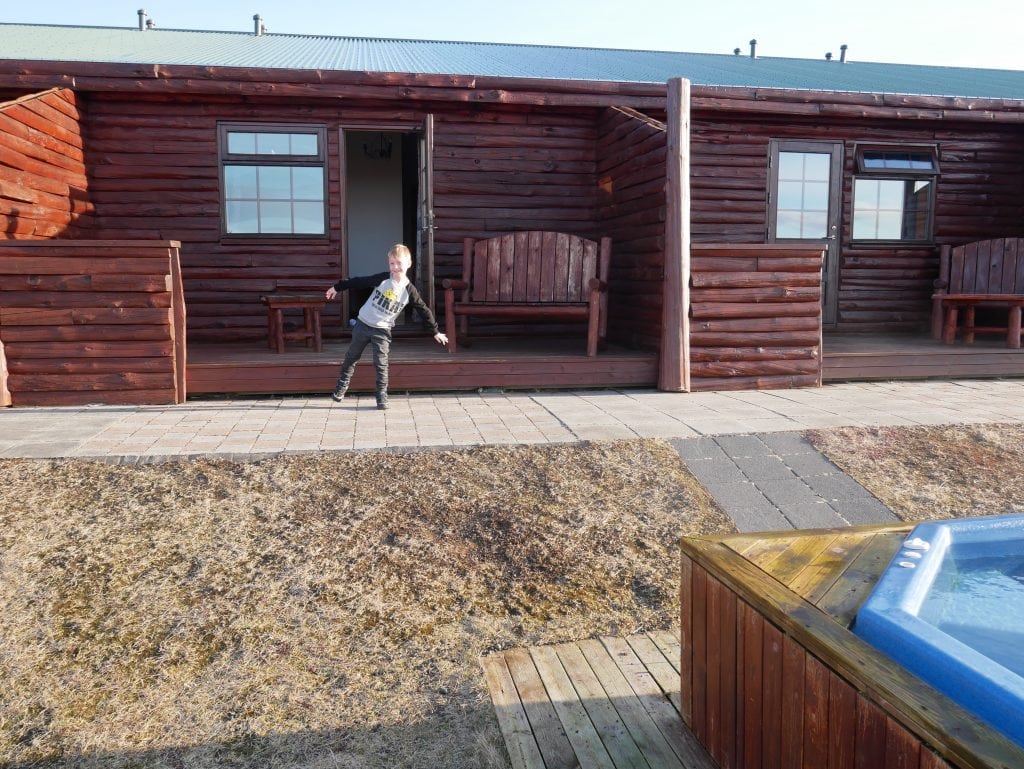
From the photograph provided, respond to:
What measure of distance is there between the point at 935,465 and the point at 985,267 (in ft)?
17.8

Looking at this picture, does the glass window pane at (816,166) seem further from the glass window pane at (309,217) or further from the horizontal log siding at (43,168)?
the horizontal log siding at (43,168)

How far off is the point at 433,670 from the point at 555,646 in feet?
1.56

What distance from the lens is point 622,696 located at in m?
2.73

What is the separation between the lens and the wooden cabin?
598 centimetres

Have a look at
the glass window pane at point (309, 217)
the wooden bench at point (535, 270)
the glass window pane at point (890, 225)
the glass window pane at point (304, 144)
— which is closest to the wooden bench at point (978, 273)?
the glass window pane at point (890, 225)

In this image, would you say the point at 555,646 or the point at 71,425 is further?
the point at 71,425

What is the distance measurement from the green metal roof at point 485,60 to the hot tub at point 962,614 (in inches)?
284

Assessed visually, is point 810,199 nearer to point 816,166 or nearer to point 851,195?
point 816,166

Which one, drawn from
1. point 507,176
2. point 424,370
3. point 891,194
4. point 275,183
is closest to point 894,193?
point 891,194

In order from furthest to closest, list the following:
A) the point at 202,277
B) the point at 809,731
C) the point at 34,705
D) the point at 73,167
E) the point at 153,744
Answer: the point at 202,277 → the point at 73,167 → the point at 34,705 → the point at 153,744 → the point at 809,731

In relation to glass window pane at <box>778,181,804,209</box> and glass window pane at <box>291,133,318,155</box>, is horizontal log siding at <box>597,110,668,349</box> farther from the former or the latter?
glass window pane at <box>291,133,318,155</box>

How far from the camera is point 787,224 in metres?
9.45

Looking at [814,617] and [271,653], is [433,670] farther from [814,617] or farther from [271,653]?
[814,617]

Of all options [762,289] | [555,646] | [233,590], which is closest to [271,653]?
[233,590]
